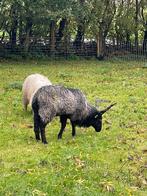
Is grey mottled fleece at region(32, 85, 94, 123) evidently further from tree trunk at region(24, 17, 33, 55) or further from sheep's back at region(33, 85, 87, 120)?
tree trunk at region(24, 17, 33, 55)

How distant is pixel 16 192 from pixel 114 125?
4684mm

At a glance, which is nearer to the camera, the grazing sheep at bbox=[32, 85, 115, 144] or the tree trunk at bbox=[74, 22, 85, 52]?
the grazing sheep at bbox=[32, 85, 115, 144]

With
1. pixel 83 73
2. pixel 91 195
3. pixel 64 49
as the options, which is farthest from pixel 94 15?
pixel 91 195

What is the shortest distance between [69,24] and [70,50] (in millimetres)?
1393

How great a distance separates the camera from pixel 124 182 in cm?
682

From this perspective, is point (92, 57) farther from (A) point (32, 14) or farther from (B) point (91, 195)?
(B) point (91, 195)

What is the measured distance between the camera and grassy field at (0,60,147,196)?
6.46 m

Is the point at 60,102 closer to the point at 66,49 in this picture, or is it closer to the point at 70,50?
the point at 66,49

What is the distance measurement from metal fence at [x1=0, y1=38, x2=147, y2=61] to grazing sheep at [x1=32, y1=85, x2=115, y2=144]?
50.0ft

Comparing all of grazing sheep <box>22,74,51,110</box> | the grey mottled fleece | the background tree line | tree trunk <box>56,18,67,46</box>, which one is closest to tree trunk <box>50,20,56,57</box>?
the background tree line

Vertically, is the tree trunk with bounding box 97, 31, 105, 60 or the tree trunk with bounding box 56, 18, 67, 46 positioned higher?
the tree trunk with bounding box 56, 18, 67, 46

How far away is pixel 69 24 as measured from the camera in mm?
26062

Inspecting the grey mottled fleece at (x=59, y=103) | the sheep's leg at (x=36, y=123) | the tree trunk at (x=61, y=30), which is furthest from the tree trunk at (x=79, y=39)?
the sheep's leg at (x=36, y=123)

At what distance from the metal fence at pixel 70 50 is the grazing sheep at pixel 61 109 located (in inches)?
600
